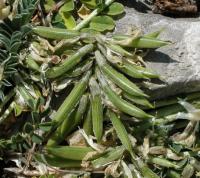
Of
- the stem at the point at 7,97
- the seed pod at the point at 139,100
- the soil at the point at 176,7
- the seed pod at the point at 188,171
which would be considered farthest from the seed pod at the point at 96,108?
the soil at the point at 176,7

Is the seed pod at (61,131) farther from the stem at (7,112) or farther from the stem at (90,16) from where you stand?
the stem at (90,16)

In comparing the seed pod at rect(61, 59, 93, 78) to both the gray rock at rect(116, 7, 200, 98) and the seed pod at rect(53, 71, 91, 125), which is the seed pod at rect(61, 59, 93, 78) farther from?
the gray rock at rect(116, 7, 200, 98)

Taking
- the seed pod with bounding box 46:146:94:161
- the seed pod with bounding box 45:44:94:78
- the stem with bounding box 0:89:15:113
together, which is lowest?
the seed pod with bounding box 46:146:94:161

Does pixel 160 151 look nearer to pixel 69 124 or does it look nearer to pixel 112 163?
pixel 112 163

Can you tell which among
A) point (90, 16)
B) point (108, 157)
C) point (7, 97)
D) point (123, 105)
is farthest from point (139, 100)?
point (7, 97)

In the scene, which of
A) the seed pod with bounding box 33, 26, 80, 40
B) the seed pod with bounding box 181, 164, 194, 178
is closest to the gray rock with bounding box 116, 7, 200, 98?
the seed pod with bounding box 33, 26, 80, 40
